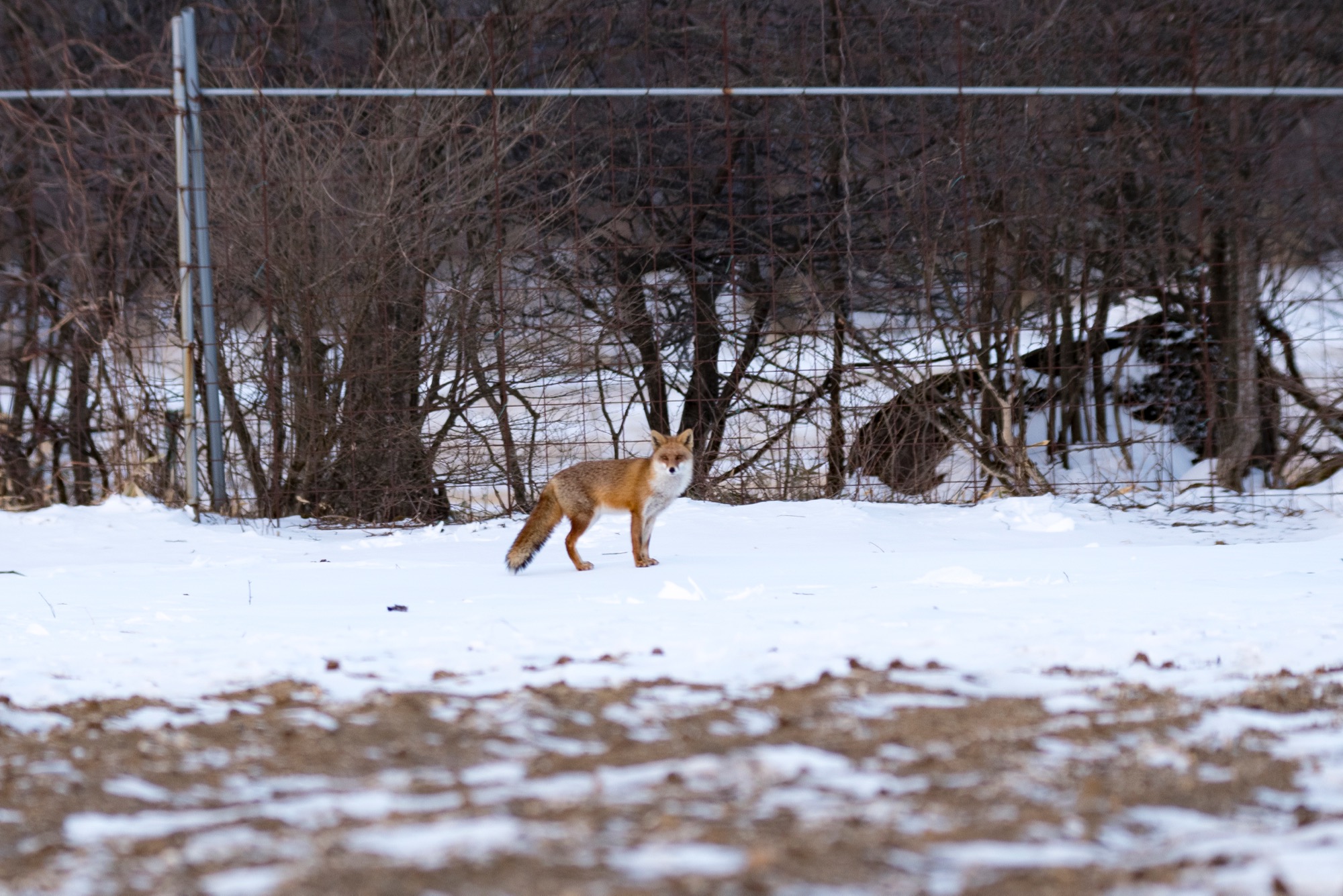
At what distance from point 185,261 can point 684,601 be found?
5451mm

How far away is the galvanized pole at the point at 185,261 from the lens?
8.82 meters

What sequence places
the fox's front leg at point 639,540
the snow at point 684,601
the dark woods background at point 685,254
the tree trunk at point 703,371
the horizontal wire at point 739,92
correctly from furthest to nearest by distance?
the dark woods background at point 685,254
the tree trunk at point 703,371
the horizontal wire at point 739,92
the fox's front leg at point 639,540
the snow at point 684,601

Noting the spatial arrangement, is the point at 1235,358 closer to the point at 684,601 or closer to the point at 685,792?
the point at 684,601

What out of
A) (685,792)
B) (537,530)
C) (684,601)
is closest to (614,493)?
(537,530)

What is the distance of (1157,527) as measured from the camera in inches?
324

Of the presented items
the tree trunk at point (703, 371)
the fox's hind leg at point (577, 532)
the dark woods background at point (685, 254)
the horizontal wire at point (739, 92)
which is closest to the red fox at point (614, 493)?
the fox's hind leg at point (577, 532)

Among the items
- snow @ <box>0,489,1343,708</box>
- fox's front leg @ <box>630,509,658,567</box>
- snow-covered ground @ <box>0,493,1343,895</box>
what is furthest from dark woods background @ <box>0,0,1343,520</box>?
fox's front leg @ <box>630,509,658,567</box>

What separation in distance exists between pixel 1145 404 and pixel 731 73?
465 centimetres

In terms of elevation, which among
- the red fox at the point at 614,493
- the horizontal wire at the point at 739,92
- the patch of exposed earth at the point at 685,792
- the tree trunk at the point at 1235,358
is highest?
the horizontal wire at the point at 739,92

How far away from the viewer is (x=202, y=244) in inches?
352

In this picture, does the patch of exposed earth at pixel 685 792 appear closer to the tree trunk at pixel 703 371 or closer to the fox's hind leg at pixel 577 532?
the fox's hind leg at pixel 577 532

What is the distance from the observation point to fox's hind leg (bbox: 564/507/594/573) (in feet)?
22.7

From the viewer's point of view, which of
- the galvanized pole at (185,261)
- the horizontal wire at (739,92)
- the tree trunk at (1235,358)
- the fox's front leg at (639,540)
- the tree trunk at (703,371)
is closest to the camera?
the fox's front leg at (639,540)

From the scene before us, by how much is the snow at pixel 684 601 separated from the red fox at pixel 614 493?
0.21 metres
